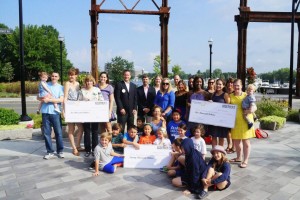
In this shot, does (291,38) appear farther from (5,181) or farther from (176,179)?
(5,181)

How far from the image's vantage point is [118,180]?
4.99m

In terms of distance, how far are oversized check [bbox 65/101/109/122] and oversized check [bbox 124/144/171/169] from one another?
103cm

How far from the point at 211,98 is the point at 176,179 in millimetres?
2233

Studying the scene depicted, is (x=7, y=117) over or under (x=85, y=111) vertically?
under

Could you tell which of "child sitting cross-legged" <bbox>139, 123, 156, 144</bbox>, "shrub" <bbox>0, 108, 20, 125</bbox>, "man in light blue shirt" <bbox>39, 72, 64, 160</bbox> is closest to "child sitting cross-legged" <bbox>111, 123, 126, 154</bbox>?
"child sitting cross-legged" <bbox>139, 123, 156, 144</bbox>

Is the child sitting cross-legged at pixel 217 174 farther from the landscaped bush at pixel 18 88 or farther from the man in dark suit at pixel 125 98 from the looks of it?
the landscaped bush at pixel 18 88

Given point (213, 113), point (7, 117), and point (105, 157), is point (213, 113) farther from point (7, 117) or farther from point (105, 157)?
point (7, 117)

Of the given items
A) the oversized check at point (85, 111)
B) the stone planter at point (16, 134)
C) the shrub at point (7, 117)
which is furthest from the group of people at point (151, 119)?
the shrub at point (7, 117)

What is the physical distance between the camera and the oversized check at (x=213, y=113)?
5.71 metres

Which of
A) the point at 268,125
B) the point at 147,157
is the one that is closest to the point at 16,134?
the point at 147,157

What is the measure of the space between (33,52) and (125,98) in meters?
52.4

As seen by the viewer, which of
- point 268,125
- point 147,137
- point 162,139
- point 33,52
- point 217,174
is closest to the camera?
point 217,174

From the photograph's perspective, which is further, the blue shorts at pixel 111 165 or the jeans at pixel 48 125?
the jeans at pixel 48 125

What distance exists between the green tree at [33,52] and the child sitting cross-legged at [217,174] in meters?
52.9
